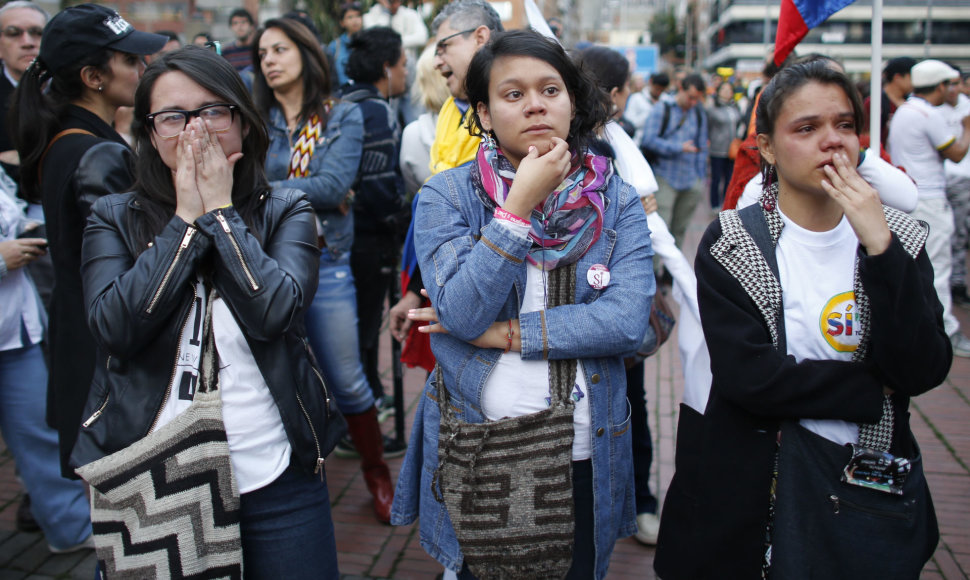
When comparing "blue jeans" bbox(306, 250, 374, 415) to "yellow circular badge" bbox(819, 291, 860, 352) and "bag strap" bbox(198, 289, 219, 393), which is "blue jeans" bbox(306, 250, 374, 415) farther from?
"yellow circular badge" bbox(819, 291, 860, 352)

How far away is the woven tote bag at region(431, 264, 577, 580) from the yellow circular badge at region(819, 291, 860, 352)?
69cm

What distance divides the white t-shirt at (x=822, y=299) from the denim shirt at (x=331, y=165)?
2.16 m

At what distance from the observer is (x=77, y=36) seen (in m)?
2.58

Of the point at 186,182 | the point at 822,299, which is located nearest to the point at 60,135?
the point at 186,182

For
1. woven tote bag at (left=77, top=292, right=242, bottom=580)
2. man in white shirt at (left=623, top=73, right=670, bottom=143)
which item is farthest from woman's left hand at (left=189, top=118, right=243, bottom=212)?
man in white shirt at (left=623, top=73, right=670, bottom=143)

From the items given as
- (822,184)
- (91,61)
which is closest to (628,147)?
(822,184)

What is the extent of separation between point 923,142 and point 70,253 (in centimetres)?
602

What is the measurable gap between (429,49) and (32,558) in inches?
119

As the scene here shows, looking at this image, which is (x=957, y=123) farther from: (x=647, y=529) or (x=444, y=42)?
(x=444, y=42)

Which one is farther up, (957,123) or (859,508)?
(957,123)

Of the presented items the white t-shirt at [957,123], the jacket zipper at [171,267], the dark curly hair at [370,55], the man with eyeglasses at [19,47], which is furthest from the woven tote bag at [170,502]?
the white t-shirt at [957,123]

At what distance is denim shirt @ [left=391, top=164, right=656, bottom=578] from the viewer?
1.85 m

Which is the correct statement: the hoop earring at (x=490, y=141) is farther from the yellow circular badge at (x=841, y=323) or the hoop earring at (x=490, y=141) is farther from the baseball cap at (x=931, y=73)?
the baseball cap at (x=931, y=73)

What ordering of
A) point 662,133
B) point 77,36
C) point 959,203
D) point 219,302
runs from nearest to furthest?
point 219,302 → point 77,36 → point 959,203 → point 662,133
